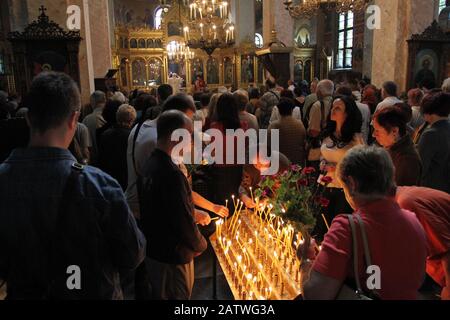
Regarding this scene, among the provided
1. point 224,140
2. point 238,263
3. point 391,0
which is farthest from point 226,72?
point 238,263

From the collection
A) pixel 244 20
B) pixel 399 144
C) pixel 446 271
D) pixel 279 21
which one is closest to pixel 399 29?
pixel 279 21

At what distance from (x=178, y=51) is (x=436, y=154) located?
17.1 meters

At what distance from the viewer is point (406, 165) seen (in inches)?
117

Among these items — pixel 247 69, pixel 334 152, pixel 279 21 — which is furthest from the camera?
pixel 247 69

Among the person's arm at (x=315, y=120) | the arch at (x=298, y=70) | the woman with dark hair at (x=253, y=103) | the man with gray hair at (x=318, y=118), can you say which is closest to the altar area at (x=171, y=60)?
the arch at (x=298, y=70)

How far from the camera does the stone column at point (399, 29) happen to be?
8.27 m

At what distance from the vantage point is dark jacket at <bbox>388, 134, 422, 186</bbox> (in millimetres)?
2980

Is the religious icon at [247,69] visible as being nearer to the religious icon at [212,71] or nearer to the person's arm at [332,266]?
the religious icon at [212,71]

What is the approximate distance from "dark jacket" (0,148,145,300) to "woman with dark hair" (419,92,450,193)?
3.23 metres

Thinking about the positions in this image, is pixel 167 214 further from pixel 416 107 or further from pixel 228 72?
pixel 228 72

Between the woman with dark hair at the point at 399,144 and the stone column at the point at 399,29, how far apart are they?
6.11 meters

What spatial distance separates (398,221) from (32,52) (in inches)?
298

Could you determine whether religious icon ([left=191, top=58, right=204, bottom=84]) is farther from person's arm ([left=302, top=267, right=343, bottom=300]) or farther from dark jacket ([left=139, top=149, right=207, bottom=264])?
person's arm ([left=302, top=267, right=343, bottom=300])

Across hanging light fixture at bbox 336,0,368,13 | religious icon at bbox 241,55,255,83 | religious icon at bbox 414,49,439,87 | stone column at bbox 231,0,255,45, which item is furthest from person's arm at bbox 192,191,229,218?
stone column at bbox 231,0,255,45
